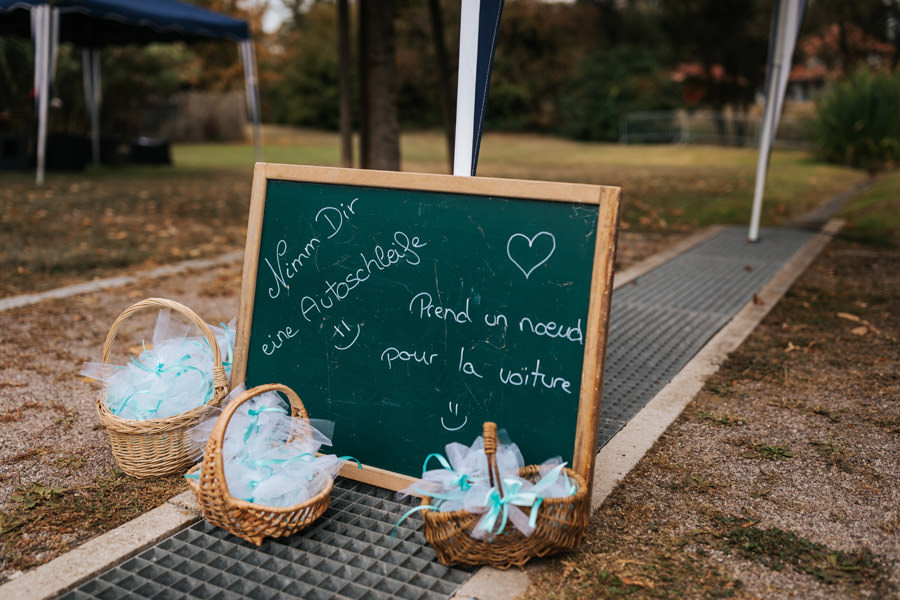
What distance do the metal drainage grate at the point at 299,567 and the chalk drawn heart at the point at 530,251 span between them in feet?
3.32

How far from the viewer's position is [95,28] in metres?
14.9

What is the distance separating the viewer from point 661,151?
26344mm

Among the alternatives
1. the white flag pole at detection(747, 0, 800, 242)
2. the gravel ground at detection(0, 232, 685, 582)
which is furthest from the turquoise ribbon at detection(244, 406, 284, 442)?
the white flag pole at detection(747, 0, 800, 242)

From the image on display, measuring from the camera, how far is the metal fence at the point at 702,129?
2723 centimetres

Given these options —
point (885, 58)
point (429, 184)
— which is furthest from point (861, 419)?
point (885, 58)

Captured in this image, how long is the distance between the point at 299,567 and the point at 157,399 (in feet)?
3.33

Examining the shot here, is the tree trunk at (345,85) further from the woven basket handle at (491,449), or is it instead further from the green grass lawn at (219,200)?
the woven basket handle at (491,449)

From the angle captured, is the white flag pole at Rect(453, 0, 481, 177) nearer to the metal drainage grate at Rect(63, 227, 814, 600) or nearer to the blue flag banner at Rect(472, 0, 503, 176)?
the blue flag banner at Rect(472, 0, 503, 176)

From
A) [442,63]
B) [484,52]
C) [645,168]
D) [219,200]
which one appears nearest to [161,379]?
[484,52]

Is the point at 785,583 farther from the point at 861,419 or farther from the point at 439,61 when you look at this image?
the point at 439,61

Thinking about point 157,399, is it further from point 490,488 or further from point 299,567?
point 490,488

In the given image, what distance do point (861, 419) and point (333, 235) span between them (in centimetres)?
270

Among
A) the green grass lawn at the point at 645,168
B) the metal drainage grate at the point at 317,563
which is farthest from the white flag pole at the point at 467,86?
the green grass lawn at the point at 645,168

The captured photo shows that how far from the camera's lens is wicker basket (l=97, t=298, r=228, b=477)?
9.46ft
